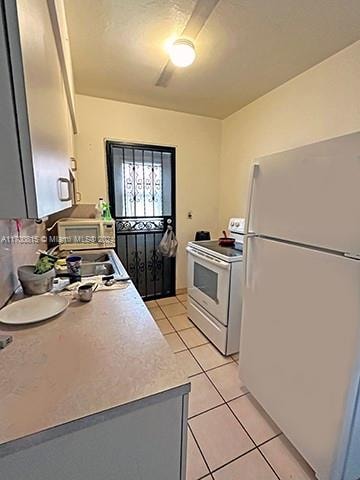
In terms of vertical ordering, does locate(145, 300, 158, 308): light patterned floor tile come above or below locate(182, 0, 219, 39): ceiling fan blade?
below

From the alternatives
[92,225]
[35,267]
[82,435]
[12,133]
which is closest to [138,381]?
[82,435]

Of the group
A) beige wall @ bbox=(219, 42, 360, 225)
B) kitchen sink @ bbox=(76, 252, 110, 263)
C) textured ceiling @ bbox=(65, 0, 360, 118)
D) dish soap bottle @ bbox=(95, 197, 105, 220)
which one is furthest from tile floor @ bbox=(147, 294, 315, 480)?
textured ceiling @ bbox=(65, 0, 360, 118)

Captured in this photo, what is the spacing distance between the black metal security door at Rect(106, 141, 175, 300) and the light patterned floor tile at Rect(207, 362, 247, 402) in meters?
1.49

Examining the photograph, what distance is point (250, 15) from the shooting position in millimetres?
1411

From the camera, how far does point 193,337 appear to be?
7.89 feet

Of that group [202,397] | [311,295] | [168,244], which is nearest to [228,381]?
[202,397]

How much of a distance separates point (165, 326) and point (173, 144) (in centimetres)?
221

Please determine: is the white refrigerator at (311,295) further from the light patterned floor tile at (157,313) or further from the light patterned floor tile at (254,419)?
the light patterned floor tile at (157,313)

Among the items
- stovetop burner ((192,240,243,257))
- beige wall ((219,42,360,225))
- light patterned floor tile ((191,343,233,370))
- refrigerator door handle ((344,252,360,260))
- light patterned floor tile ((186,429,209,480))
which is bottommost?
light patterned floor tile ((186,429,209,480))

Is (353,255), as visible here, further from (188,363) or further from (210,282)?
(188,363)

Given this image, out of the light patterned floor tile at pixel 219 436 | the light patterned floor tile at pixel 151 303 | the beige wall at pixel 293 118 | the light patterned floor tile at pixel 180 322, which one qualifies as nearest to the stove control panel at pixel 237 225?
the beige wall at pixel 293 118

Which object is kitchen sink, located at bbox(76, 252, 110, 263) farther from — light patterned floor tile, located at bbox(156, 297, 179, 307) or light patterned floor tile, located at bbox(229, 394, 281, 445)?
light patterned floor tile, located at bbox(229, 394, 281, 445)

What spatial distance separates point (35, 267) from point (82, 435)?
99 centimetres

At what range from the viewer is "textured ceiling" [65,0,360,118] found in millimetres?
1362
